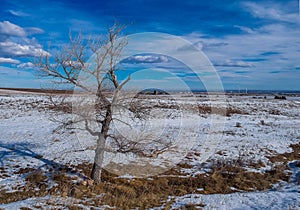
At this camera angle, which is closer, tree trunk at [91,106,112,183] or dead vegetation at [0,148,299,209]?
dead vegetation at [0,148,299,209]

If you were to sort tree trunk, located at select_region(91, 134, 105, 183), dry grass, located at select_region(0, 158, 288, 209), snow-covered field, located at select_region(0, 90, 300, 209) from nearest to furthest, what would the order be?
snow-covered field, located at select_region(0, 90, 300, 209) → dry grass, located at select_region(0, 158, 288, 209) → tree trunk, located at select_region(91, 134, 105, 183)

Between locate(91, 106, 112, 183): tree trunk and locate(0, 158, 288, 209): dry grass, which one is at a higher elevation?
locate(91, 106, 112, 183): tree trunk

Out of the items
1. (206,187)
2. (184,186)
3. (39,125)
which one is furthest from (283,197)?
(39,125)

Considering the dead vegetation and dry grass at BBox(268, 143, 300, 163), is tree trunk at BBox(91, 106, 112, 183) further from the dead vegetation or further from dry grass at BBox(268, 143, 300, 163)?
dry grass at BBox(268, 143, 300, 163)

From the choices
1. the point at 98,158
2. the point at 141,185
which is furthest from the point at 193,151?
the point at 98,158

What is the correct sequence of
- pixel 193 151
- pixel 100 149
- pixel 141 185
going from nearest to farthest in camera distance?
pixel 100 149 < pixel 141 185 < pixel 193 151

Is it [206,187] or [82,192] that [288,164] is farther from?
[82,192]

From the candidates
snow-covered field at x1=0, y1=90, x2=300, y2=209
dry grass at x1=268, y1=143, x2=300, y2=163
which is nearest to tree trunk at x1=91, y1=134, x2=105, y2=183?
snow-covered field at x1=0, y1=90, x2=300, y2=209

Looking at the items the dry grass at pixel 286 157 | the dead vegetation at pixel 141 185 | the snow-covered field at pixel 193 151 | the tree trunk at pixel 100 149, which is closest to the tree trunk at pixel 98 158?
the tree trunk at pixel 100 149

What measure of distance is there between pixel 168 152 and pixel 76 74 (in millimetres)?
8192

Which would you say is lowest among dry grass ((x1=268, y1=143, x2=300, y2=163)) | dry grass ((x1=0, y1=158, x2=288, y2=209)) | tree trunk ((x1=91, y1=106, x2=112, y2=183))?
dry grass ((x1=0, y1=158, x2=288, y2=209))

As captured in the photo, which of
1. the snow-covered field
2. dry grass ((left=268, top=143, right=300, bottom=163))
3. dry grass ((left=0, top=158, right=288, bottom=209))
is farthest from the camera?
dry grass ((left=268, top=143, right=300, bottom=163))

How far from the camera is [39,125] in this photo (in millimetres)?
21984

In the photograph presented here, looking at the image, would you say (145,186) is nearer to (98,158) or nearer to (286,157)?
(98,158)
